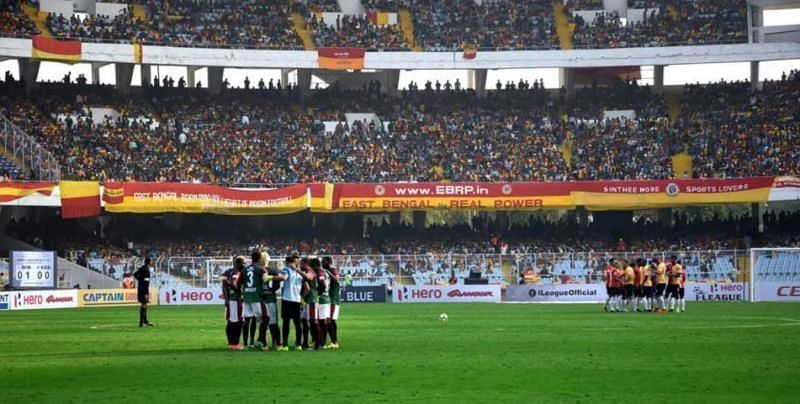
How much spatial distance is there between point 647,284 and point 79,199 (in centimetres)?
3248

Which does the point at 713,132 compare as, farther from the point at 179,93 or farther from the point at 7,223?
the point at 7,223

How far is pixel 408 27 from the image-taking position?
81375 mm

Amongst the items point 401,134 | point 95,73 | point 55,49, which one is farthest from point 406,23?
point 55,49

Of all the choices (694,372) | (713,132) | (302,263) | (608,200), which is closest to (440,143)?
(608,200)

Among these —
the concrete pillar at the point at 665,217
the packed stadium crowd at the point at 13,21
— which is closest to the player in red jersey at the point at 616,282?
the concrete pillar at the point at 665,217

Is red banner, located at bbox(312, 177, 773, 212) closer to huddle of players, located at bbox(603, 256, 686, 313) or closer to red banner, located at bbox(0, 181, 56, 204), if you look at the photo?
red banner, located at bbox(0, 181, 56, 204)

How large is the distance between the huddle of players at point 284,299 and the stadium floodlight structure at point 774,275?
34290 millimetres

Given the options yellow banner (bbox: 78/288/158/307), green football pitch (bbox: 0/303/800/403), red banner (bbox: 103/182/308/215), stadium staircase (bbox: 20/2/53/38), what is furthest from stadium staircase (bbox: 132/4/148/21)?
green football pitch (bbox: 0/303/800/403)

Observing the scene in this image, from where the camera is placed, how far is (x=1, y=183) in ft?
203

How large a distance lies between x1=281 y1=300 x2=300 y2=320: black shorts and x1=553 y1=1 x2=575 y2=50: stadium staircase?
55.9m

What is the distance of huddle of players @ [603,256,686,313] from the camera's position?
44781mm

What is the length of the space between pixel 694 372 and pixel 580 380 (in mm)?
2256

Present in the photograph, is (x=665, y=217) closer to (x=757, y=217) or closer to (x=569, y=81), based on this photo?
(x=757, y=217)

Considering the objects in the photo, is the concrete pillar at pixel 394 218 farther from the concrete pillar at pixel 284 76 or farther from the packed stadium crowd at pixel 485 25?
the concrete pillar at pixel 284 76
